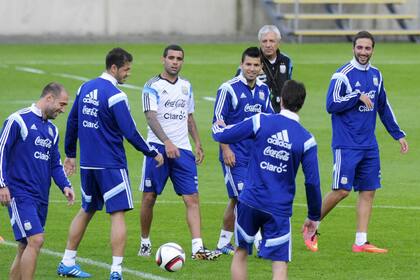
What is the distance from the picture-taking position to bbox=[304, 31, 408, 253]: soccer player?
1401 centimetres

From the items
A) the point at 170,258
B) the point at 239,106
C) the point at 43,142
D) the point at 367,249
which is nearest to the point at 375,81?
the point at 239,106

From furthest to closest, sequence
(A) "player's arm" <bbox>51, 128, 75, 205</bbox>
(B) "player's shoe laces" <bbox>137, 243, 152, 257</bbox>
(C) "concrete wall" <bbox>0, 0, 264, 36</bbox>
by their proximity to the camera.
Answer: (C) "concrete wall" <bbox>0, 0, 264, 36</bbox> < (B) "player's shoe laces" <bbox>137, 243, 152, 257</bbox> < (A) "player's arm" <bbox>51, 128, 75, 205</bbox>

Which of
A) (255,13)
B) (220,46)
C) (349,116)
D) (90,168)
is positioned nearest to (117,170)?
(90,168)

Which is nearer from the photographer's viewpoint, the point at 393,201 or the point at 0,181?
the point at 0,181

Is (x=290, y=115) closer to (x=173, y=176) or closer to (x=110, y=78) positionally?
(x=110, y=78)

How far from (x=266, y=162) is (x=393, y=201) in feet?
22.4

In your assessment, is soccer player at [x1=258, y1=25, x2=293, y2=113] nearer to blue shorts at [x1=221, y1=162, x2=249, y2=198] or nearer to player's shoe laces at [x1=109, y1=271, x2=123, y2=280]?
blue shorts at [x1=221, y1=162, x2=249, y2=198]

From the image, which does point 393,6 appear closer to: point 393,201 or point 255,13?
point 255,13

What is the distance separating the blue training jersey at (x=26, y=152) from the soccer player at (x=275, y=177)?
170 centimetres

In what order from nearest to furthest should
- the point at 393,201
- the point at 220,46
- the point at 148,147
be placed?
1. the point at 148,147
2. the point at 393,201
3. the point at 220,46

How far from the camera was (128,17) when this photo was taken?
41.2 m

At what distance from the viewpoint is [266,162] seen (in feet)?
35.1

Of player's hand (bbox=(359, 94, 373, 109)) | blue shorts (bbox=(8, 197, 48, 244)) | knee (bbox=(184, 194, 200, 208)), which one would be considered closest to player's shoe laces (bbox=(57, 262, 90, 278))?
blue shorts (bbox=(8, 197, 48, 244))

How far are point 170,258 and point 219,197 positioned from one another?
5.54 metres
